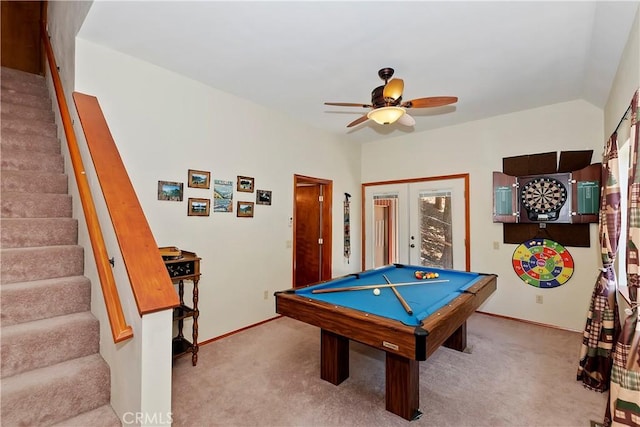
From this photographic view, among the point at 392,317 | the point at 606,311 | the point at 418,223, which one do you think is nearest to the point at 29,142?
the point at 392,317

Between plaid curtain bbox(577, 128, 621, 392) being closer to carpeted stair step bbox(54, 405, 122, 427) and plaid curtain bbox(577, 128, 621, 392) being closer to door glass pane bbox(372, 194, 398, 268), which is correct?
door glass pane bbox(372, 194, 398, 268)

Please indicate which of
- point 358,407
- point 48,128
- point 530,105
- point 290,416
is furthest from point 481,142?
point 48,128

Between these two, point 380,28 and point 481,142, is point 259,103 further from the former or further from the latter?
point 481,142

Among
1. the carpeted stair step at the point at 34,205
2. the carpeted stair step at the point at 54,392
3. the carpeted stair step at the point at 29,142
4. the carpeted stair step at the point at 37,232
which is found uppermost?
the carpeted stair step at the point at 29,142

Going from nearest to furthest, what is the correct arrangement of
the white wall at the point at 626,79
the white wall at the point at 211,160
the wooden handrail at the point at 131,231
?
1. the wooden handrail at the point at 131,231
2. the white wall at the point at 626,79
3. the white wall at the point at 211,160

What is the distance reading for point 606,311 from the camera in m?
2.37

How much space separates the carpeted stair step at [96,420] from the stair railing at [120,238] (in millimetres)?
550

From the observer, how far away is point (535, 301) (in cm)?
386

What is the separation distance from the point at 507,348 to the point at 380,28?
3337 mm

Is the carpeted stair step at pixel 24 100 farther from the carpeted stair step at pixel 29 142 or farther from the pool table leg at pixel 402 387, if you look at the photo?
the pool table leg at pixel 402 387

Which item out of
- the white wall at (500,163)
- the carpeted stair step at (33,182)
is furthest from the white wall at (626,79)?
the carpeted stair step at (33,182)

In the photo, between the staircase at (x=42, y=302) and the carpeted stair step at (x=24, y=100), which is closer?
the staircase at (x=42, y=302)

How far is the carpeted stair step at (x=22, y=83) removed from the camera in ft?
10.6

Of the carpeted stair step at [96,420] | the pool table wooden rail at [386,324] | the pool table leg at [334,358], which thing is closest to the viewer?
the carpeted stair step at [96,420]
